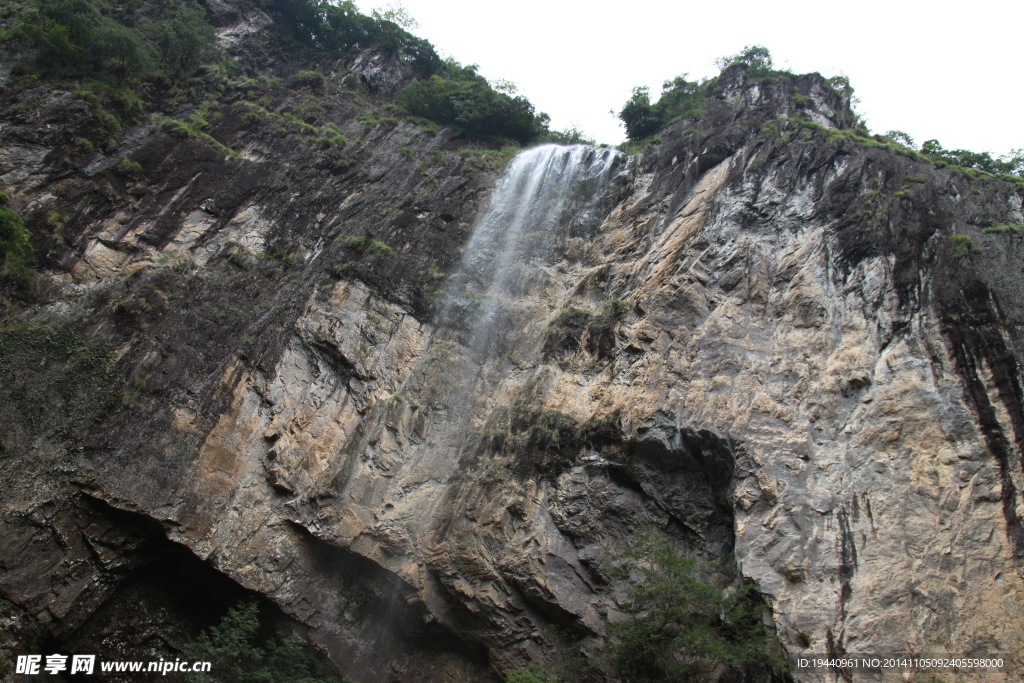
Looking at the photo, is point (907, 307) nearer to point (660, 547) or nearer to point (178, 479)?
point (660, 547)

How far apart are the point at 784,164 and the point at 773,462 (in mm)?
8002

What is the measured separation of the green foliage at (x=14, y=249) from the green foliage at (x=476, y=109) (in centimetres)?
1357

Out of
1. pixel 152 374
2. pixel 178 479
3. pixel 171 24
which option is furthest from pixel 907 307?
pixel 171 24

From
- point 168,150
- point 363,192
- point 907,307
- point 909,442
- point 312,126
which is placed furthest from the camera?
point 312,126

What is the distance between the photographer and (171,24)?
19.8 metres

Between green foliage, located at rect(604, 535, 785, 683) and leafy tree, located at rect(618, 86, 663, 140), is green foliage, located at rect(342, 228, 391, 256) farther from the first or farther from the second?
leafy tree, located at rect(618, 86, 663, 140)

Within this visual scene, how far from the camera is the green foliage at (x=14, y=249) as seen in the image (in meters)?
12.3

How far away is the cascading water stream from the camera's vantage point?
14.0 m

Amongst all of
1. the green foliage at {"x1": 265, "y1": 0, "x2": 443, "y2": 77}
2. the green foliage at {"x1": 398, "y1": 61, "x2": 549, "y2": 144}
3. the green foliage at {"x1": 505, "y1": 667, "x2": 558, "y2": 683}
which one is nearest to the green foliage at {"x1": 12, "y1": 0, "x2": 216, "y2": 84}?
the green foliage at {"x1": 265, "y1": 0, "x2": 443, "y2": 77}

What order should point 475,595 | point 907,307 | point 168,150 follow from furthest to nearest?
point 168,150
point 475,595
point 907,307

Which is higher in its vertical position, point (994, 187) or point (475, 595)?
point (994, 187)

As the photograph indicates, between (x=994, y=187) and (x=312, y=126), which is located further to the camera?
(x=312, y=126)

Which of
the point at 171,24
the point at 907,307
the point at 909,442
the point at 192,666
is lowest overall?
the point at 192,666

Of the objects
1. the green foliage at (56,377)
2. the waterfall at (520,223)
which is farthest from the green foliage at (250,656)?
the waterfall at (520,223)
